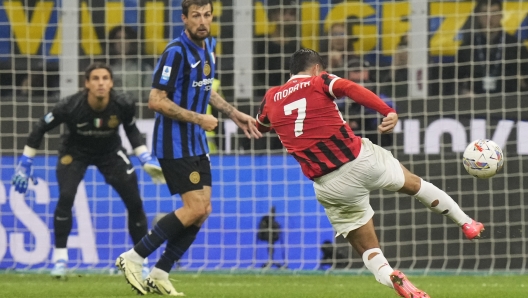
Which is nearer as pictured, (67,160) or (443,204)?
(443,204)

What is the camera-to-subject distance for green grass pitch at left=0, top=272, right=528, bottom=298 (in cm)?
786

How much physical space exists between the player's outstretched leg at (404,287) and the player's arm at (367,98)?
33.8 inches

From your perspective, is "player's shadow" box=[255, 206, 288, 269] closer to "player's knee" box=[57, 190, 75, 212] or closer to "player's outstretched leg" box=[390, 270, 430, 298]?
"player's knee" box=[57, 190, 75, 212]

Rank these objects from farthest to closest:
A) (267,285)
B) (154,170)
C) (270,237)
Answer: (270,237), (267,285), (154,170)

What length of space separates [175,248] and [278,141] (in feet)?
11.9

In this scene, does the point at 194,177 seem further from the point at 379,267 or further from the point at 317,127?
the point at 379,267

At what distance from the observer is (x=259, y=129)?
7.28m

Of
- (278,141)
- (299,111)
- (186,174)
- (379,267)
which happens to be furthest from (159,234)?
(278,141)

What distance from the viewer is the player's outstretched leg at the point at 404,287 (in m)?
6.20

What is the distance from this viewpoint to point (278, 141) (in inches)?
440

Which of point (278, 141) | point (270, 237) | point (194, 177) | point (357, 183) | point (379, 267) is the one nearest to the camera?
point (379, 267)

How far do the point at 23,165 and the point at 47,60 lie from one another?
2.37 meters

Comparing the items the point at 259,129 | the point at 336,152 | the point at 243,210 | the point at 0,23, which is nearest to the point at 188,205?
the point at 259,129

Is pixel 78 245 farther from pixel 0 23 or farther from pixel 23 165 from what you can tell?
pixel 0 23
